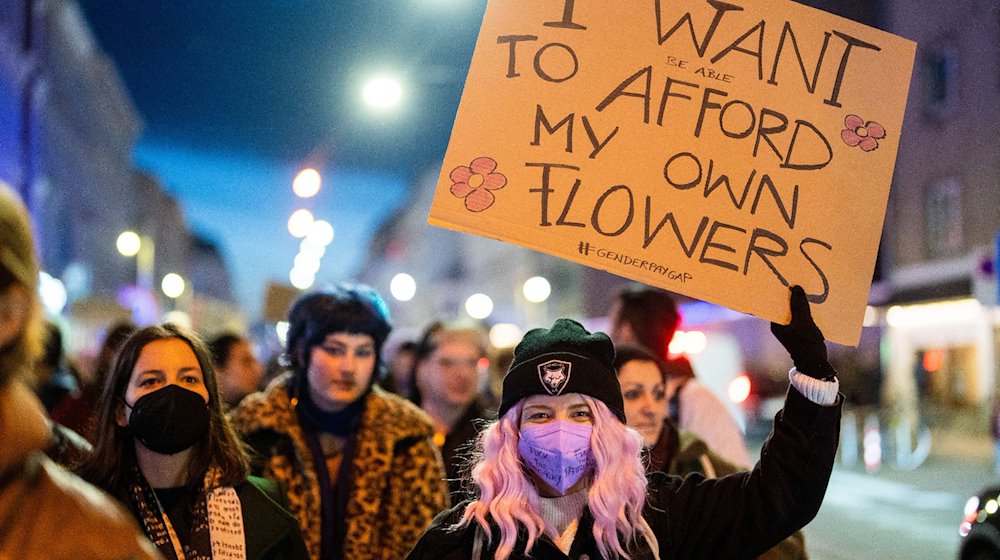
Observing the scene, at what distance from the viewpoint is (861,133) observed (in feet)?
11.9

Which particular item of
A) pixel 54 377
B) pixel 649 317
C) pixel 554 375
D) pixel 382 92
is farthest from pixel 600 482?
pixel 382 92

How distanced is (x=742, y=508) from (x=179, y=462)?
1.84m

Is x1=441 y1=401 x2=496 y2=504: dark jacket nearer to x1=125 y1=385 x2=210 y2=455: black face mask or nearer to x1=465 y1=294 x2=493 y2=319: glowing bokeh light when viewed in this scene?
x1=125 y1=385 x2=210 y2=455: black face mask

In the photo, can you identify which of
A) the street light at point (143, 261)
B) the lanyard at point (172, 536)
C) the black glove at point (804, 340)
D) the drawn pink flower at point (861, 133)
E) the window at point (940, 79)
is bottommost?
the lanyard at point (172, 536)

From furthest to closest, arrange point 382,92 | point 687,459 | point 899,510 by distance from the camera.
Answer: point 899,510
point 382,92
point 687,459

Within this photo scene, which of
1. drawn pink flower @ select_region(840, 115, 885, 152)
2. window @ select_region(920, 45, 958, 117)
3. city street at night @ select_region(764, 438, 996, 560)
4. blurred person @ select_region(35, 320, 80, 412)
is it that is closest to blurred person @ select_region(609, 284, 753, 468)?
drawn pink flower @ select_region(840, 115, 885, 152)

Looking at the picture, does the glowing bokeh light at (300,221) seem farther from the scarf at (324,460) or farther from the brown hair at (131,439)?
the brown hair at (131,439)

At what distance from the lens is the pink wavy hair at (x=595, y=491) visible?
3012 mm

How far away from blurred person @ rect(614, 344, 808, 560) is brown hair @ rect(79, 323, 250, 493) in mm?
1607

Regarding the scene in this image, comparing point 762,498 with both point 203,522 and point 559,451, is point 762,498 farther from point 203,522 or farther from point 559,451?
point 203,522

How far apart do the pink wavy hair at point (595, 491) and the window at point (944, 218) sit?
25048mm

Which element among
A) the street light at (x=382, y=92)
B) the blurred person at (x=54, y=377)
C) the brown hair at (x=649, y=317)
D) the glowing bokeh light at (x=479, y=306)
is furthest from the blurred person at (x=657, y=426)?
the glowing bokeh light at (x=479, y=306)

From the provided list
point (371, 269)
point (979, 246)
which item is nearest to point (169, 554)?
point (979, 246)

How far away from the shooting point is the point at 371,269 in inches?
5098
